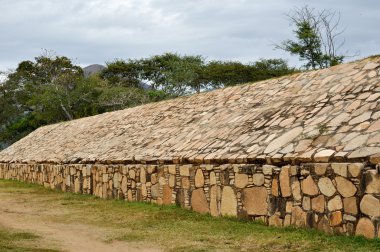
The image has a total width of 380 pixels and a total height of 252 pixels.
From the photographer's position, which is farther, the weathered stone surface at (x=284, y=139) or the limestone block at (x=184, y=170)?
the limestone block at (x=184, y=170)

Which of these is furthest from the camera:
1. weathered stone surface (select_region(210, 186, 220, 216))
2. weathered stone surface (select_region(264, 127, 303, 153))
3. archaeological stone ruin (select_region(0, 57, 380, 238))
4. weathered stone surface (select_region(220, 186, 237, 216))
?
weathered stone surface (select_region(210, 186, 220, 216))

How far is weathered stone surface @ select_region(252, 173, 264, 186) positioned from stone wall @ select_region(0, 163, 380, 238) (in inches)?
0.6

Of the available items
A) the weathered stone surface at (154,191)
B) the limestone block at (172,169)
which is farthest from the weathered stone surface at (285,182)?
the weathered stone surface at (154,191)

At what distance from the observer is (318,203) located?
7.04 metres

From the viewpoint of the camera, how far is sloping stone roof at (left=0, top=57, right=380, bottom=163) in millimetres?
7625

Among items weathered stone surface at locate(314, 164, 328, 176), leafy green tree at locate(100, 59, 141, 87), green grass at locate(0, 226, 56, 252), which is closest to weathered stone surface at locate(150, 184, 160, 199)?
green grass at locate(0, 226, 56, 252)

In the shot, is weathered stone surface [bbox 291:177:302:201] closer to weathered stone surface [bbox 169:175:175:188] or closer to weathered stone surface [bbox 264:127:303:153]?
weathered stone surface [bbox 264:127:303:153]

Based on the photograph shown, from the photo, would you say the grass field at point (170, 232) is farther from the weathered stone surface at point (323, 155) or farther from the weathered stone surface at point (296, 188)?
the weathered stone surface at point (323, 155)

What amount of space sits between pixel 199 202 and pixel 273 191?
2.10 meters

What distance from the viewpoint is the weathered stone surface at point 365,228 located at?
6.24 m

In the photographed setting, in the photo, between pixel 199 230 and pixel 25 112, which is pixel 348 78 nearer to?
pixel 199 230

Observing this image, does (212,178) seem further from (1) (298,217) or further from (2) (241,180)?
(1) (298,217)

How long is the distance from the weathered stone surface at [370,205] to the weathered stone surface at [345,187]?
18 centimetres

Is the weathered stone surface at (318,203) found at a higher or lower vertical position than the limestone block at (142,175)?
lower
